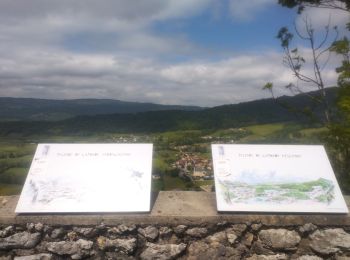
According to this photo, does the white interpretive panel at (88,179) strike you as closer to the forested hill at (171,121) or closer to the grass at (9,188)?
the grass at (9,188)

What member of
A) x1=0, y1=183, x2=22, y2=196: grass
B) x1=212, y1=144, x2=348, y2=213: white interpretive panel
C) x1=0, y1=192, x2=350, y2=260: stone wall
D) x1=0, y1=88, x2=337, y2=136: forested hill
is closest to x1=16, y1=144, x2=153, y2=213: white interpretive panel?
x1=0, y1=192, x2=350, y2=260: stone wall

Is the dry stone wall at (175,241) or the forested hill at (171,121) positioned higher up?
the forested hill at (171,121)

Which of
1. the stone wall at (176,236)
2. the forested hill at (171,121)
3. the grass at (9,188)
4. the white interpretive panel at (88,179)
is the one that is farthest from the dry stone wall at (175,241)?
the forested hill at (171,121)

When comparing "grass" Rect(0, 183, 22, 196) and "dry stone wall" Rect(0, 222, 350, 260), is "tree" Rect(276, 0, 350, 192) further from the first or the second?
"grass" Rect(0, 183, 22, 196)

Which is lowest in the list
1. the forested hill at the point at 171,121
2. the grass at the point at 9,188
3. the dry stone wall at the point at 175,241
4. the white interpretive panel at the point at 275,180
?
the dry stone wall at the point at 175,241

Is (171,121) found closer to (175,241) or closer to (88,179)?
(88,179)

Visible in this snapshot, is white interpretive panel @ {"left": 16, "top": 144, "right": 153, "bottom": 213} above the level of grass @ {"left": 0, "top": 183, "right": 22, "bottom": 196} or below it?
below

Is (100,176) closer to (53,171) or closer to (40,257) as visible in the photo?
(53,171)

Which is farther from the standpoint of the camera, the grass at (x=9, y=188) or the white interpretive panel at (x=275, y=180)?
the grass at (x=9, y=188)
